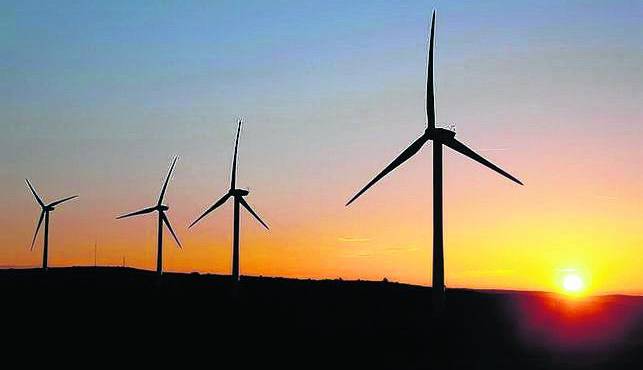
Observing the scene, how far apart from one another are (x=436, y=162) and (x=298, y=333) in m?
18.9

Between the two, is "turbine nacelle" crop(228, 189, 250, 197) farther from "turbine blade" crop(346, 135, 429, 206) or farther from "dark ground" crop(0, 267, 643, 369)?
"turbine blade" crop(346, 135, 429, 206)

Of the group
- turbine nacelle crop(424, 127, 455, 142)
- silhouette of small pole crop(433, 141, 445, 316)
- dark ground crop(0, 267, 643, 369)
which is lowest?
dark ground crop(0, 267, 643, 369)

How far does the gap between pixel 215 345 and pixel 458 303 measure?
67548 millimetres

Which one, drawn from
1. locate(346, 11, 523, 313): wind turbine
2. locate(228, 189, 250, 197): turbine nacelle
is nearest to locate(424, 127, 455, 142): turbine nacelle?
locate(346, 11, 523, 313): wind turbine

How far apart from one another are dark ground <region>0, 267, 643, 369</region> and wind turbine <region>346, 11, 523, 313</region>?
18.6 feet

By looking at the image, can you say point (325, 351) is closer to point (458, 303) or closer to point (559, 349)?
point (559, 349)

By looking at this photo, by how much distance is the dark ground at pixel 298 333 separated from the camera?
66.5m

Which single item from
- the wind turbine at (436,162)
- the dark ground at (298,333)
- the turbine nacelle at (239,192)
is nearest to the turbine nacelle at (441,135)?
the wind turbine at (436,162)

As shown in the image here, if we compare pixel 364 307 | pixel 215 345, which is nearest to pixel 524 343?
pixel 215 345

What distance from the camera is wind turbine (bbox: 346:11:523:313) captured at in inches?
2758

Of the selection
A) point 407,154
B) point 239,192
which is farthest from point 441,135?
point 239,192

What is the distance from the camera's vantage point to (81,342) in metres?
72.8

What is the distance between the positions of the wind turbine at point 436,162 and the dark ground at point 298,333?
5669 mm

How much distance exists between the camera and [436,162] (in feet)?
240
